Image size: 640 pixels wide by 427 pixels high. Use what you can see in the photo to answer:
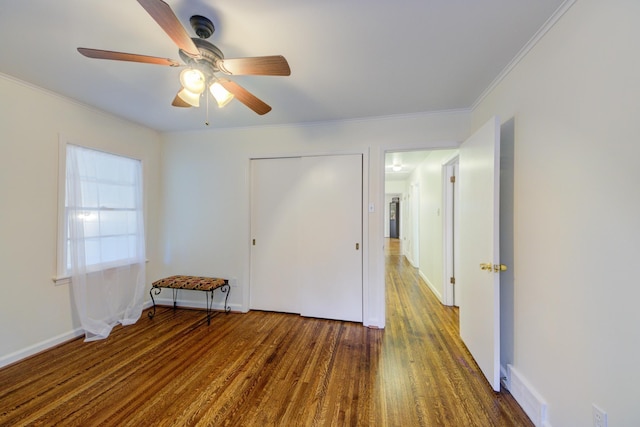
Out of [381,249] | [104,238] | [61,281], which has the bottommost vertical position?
[61,281]

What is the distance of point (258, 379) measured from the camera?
6.09 ft

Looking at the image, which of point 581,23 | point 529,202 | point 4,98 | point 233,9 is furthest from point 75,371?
point 581,23

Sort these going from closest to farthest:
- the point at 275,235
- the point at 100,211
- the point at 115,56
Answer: the point at 115,56 → the point at 100,211 → the point at 275,235

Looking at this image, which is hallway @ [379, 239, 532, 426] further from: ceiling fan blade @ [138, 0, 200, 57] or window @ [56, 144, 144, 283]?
window @ [56, 144, 144, 283]

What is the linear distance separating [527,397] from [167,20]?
288 cm

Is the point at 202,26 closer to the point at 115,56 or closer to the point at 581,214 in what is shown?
the point at 115,56

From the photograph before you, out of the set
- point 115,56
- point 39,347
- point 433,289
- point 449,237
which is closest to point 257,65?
point 115,56

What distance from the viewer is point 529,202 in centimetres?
156

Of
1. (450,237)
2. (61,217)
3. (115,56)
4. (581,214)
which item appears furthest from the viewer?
(450,237)

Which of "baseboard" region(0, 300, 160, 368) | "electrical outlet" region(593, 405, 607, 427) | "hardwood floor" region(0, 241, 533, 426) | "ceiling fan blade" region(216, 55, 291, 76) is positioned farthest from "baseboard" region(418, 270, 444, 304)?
"baseboard" region(0, 300, 160, 368)

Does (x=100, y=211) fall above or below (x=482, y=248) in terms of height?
above

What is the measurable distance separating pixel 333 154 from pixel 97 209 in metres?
2.66

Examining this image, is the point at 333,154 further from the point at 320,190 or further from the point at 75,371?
the point at 75,371

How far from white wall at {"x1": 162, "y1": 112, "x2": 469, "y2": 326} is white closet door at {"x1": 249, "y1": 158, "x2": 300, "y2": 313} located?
12 cm
